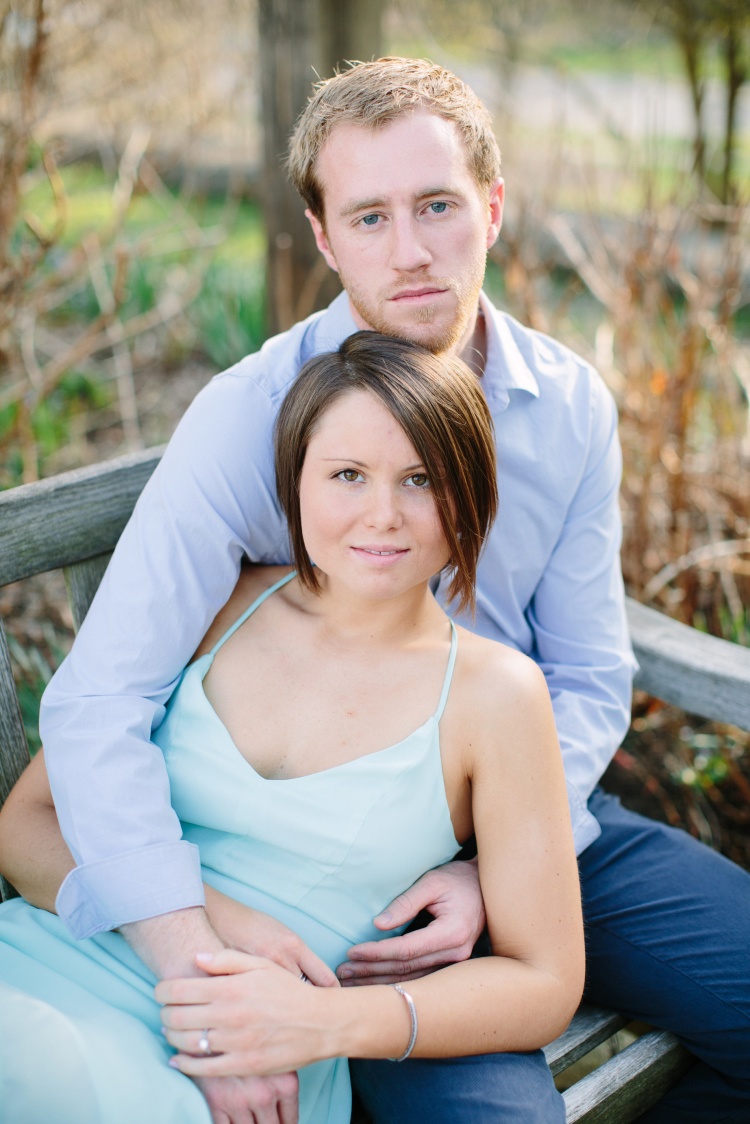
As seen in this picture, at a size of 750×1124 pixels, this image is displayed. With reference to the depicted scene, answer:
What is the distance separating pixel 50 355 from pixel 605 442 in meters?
3.49

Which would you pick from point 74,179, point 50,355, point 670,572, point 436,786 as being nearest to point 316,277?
point 670,572

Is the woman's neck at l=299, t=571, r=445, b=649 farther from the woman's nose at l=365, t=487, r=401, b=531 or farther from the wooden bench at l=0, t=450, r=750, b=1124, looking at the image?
the wooden bench at l=0, t=450, r=750, b=1124

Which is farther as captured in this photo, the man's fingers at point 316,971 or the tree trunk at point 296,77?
the tree trunk at point 296,77

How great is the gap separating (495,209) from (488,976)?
5.09 ft

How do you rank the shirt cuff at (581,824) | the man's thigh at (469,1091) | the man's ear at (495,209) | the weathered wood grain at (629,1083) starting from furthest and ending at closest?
the man's ear at (495,209) < the shirt cuff at (581,824) < the weathered wood grain at (629,1083) < the man's thigh at (469,1091)

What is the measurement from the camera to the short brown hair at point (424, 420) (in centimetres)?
173

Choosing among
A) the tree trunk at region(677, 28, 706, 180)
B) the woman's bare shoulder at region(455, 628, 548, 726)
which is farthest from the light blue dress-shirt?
the tree trunk at region(677, 28, 706, 180)

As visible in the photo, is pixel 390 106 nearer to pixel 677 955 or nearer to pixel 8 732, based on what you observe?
pixel 8 732

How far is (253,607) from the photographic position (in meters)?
2.00

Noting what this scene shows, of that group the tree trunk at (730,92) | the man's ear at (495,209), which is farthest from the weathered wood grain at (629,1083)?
the tree trunk at (730,92)

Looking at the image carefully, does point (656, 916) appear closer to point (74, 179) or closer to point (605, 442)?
point (605, 442)

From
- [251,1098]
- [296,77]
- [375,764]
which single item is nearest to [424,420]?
[375,764]

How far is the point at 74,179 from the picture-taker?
25.3ft

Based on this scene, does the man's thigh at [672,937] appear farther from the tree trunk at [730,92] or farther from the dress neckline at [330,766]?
the tree trunk at [730,92]
